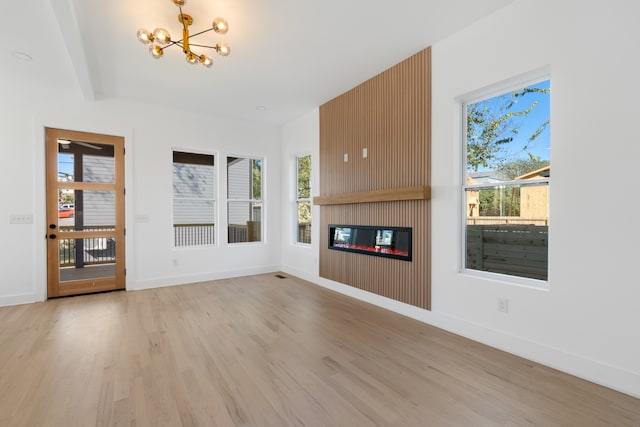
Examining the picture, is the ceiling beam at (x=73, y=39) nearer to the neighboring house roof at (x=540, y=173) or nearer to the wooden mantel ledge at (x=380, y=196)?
the wooden mantel ledge at (x=380, y=196)

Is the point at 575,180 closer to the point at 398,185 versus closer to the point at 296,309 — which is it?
the point at 398,185

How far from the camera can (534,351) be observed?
243 cm

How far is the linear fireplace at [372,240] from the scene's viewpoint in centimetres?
359

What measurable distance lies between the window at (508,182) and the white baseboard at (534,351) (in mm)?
548

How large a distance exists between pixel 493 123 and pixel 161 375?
3568 millimetres

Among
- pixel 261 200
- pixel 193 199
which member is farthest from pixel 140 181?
pixel 261 200

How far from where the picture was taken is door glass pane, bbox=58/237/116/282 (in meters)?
4.37

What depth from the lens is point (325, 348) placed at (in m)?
2.68

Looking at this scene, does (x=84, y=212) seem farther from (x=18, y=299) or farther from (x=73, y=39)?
(x=73, y=39)

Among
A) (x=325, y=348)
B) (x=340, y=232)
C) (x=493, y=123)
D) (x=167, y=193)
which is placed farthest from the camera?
(x=167, y=193)

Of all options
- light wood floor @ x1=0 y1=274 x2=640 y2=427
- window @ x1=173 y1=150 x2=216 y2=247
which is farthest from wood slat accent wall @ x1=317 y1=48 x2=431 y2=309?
window @ x1=173 y1=150 x2=216 y2=247

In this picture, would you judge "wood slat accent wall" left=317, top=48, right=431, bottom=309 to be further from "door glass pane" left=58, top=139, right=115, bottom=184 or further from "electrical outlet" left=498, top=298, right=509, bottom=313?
"door glass pane" left=58, top=139, right=115, bottom=184

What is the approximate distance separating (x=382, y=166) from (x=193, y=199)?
3.40 meters

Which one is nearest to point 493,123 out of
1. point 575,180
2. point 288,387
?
point 575,180
